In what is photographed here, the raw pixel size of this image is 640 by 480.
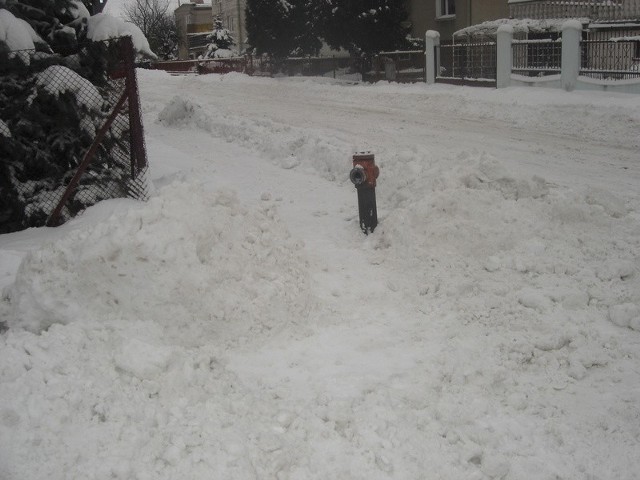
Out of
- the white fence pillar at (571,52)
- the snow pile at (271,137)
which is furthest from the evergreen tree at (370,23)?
the snow pile at (271,137)

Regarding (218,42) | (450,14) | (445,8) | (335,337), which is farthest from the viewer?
(218,42)

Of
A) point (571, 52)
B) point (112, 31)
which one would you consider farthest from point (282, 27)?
point (112, 31)

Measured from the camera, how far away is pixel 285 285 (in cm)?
514

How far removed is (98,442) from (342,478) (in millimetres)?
1295

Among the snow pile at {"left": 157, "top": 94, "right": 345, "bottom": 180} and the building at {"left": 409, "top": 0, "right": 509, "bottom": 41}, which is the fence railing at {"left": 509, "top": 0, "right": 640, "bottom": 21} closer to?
the building at {"left": 409, "top": 0, "right": 509, "bottom": 41}

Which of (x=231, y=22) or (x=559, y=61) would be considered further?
(x=231, y=22)

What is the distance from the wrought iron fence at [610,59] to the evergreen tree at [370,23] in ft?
34.1

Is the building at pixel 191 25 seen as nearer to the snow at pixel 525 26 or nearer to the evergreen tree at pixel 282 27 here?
the evergreen tree at pixel 282 27

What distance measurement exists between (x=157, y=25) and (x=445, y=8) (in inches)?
1859

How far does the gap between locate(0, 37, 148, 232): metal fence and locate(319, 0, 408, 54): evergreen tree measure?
2005 cm

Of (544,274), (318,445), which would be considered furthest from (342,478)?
(544,274)

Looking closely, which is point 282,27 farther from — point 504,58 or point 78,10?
point 78,10

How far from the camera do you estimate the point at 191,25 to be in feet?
231

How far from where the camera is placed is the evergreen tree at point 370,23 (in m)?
26.3
